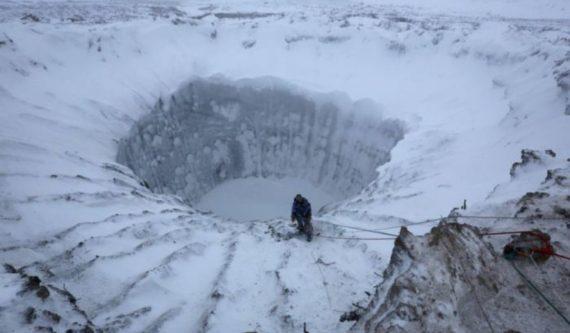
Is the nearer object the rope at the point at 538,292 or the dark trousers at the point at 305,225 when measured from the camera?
the rope at the point at 538,292

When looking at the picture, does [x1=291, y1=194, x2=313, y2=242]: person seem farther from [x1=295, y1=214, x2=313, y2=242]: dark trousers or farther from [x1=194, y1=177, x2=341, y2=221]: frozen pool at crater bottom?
[x1=194, y1=177, x2=341, y2=221]: frozen pool at crater bottom

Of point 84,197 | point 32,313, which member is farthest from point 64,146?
point 32,313

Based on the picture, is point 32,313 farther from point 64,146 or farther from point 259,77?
point 259,77

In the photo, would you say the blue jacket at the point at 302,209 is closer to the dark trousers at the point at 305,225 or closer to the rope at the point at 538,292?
the dark trousers at the point at 305,225

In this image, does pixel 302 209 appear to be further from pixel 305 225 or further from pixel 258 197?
pixel 258 197

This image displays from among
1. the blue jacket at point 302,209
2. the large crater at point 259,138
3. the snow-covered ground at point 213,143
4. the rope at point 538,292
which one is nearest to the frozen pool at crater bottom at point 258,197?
the large crater at point 259,138

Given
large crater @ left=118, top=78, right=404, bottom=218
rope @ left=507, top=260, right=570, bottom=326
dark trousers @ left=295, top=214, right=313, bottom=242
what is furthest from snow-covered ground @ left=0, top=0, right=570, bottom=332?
rope @ left=507, top=260, right=570, bottom=326
